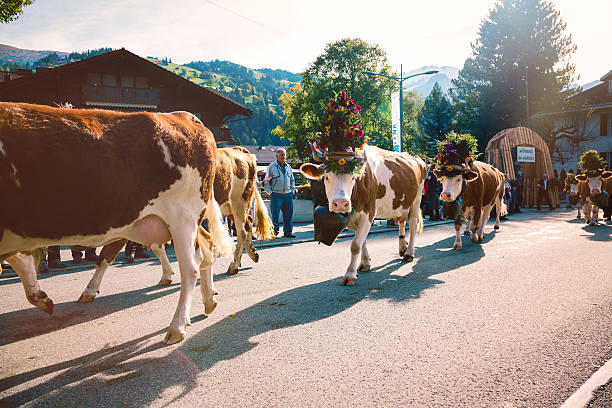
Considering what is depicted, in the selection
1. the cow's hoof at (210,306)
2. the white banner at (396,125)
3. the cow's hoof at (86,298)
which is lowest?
the cow's hoof at (86,298)

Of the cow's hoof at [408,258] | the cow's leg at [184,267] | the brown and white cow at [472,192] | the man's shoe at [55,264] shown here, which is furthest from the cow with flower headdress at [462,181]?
the man's shoe at [55,264]

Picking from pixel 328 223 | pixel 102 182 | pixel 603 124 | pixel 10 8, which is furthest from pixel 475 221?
pixel 603 124

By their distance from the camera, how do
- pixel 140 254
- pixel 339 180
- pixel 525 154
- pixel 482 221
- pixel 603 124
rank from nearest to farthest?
1. pixel 339 180
2. pixel 140 254
3. pixel 482 221
4. pixel 525 154
5. pixel 603 124

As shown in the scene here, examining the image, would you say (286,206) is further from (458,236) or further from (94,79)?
(94,79)

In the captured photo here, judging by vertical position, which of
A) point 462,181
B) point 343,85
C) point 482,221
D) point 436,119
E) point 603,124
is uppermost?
point 343,85

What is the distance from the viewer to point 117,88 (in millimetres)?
25625

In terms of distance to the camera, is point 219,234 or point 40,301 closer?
point 40,301

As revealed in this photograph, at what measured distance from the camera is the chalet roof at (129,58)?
23203 mm

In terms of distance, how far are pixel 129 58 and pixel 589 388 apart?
2755 centimetres

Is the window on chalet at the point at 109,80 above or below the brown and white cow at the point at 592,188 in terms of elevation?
above

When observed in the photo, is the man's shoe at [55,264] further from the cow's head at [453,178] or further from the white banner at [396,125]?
the white banner at [396,125]

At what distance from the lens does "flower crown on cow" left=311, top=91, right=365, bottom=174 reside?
6035 millimetres

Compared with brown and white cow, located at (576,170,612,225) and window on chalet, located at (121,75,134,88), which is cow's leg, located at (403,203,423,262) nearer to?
brown and white cow, located at (576,170,612,225)

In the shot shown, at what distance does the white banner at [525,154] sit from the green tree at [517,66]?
17.6 meters
